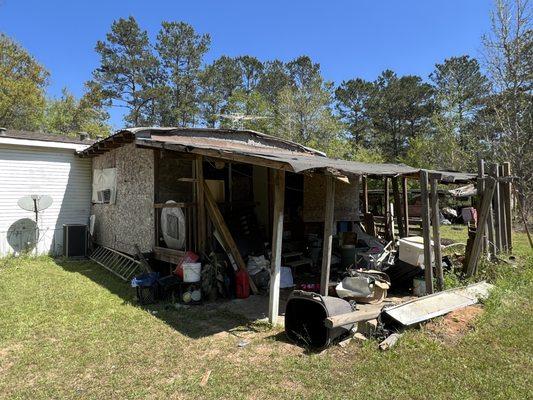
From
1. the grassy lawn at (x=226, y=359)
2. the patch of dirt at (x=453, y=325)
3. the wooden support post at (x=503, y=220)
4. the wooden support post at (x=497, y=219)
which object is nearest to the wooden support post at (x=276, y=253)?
the grassy lawn at (x=226, y=359)

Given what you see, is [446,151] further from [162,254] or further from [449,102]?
[162,254]

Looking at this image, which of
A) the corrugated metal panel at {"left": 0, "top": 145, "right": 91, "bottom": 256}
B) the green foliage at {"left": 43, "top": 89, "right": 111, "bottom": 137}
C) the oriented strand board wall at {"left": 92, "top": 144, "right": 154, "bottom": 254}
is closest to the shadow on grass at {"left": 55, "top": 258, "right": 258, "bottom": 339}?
the oriented strand board wall at {"left": 92, "top": 144, "right": 154, "bottom": 254}

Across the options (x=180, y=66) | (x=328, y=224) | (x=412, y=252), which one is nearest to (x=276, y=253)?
(x=328, y=224)

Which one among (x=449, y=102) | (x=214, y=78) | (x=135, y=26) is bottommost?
(x=449, y=102)

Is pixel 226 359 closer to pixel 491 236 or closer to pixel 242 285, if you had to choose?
pixel 242 285

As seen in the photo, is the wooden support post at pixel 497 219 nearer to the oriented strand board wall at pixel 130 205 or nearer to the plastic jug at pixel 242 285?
the plastic jug at pixel 242 285

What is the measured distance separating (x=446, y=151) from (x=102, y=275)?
2098 cm

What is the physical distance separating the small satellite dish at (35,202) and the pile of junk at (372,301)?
24.9 ft

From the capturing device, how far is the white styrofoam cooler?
6383 mm

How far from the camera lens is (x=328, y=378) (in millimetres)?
3473

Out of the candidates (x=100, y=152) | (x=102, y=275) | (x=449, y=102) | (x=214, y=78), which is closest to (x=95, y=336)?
(x=102, y=275)

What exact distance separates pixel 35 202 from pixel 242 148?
588 centimetres

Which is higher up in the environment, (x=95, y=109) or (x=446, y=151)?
(x=95, y=109)

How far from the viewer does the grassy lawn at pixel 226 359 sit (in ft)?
10.8
